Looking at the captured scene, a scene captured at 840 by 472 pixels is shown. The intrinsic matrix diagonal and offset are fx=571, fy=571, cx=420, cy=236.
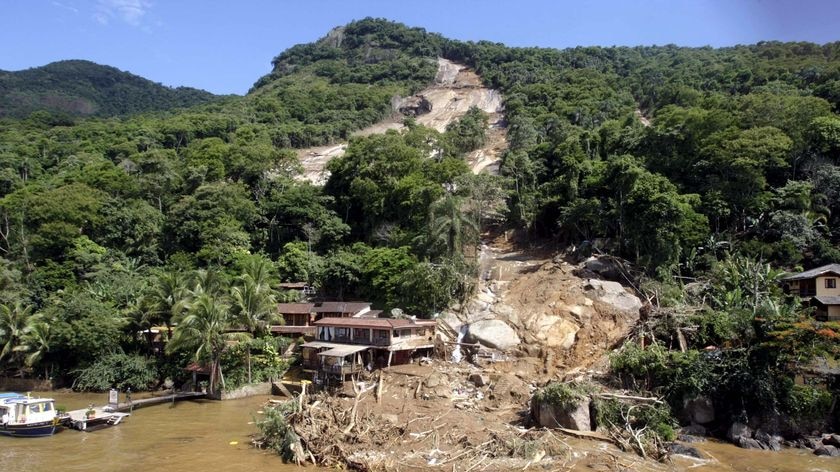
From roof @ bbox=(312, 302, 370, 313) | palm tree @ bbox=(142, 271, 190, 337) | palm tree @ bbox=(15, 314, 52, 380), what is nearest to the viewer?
palm tree @ bbox=(142, 271, 190, 337)

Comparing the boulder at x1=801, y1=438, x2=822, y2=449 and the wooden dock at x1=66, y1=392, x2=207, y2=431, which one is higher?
the boulder at x1=801, y1=438, x2=822, y2=449

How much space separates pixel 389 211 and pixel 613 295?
2268 cm

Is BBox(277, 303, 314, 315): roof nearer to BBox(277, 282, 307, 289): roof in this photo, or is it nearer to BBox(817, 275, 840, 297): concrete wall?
BBox(277, 282, 307, 289): roof

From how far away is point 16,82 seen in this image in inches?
7047

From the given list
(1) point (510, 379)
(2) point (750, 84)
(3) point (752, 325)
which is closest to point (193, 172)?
(1) point (510, 379)

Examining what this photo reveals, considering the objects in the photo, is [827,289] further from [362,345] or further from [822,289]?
[362,345]

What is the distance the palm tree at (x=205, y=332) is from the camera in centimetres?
3284

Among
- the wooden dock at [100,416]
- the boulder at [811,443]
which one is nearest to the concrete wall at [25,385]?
the wooden dock at [100,416]

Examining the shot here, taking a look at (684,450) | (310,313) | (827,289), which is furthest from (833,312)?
(310,313)

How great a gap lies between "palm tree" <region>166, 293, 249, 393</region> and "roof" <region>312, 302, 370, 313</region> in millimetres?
6918

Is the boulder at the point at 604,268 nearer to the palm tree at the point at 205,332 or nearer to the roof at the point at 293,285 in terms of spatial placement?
the roof at the point at 293,285

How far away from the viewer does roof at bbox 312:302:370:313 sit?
3969 centimetres

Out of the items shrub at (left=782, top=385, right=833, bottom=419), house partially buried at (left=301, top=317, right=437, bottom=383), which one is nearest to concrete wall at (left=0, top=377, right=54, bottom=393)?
house partially buried at (left=301, top=317, right=437, bottom=383)

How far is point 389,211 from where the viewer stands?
52844 mm
